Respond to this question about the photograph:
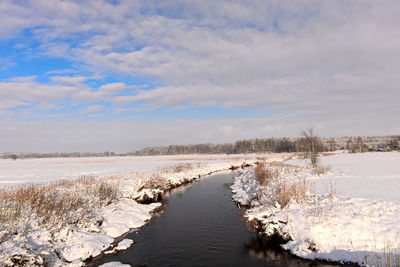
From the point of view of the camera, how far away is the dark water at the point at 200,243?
11.3 meters

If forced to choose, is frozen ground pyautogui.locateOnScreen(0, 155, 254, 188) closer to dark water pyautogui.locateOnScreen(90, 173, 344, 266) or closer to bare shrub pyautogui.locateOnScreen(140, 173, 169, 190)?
bare shrub pyautogui.locateOnScreen(140, 173, 169, 190)

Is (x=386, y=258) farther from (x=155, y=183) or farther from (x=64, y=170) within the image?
(x=64, y=170)

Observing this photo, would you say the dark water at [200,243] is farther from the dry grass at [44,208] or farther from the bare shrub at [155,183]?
the bare shrub at [155,183]

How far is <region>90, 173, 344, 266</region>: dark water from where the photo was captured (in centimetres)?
1131

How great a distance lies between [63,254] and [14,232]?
195cm

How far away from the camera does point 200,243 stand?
43.5ft

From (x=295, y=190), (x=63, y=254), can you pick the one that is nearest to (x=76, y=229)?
(x=63, y=254)

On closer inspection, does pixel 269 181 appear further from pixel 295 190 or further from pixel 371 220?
pixel 371 220

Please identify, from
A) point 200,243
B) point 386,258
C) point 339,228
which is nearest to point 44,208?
point 200,243

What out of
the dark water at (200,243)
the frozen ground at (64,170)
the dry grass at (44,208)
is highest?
the dry grass at (44,208)

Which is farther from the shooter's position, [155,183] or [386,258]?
[155,183]

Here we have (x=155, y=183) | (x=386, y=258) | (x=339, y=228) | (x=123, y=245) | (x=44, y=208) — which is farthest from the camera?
(x=155, y=183)

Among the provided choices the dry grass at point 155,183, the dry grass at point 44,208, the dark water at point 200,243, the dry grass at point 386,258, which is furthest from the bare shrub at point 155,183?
the dry grass at point 386,258

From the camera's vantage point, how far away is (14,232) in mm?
10414
